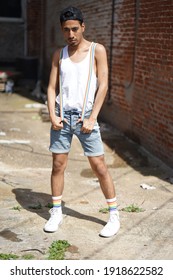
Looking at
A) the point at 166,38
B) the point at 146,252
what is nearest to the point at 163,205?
the point at 146,252

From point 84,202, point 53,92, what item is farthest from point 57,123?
point 84,202

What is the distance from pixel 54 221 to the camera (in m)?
4.23

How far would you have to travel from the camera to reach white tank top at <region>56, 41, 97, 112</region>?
3822mm

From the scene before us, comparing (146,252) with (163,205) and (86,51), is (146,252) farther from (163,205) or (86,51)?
(86,51)

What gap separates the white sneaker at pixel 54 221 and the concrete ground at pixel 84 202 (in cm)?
6

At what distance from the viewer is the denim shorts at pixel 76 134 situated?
12.8 ft

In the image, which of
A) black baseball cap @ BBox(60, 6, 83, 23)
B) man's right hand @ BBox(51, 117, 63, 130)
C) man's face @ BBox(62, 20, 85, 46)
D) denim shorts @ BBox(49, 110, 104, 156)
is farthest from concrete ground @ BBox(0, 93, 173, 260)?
black baseball cap @ BBox(60, 6, 83, 23)

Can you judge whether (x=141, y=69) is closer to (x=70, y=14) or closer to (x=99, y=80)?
(x=99, y=80)

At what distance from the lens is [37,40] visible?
16.8 meters

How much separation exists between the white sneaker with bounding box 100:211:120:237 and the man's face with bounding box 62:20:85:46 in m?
1.68

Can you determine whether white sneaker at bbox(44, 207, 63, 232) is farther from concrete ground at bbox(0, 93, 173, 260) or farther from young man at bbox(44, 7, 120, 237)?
young man at bbox(44, 7, 120, 237)

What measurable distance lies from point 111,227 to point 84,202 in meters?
0.97

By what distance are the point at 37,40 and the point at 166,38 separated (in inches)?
437

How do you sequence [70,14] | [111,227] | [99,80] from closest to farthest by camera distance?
[70,14] → [99,80] → [111,227]
